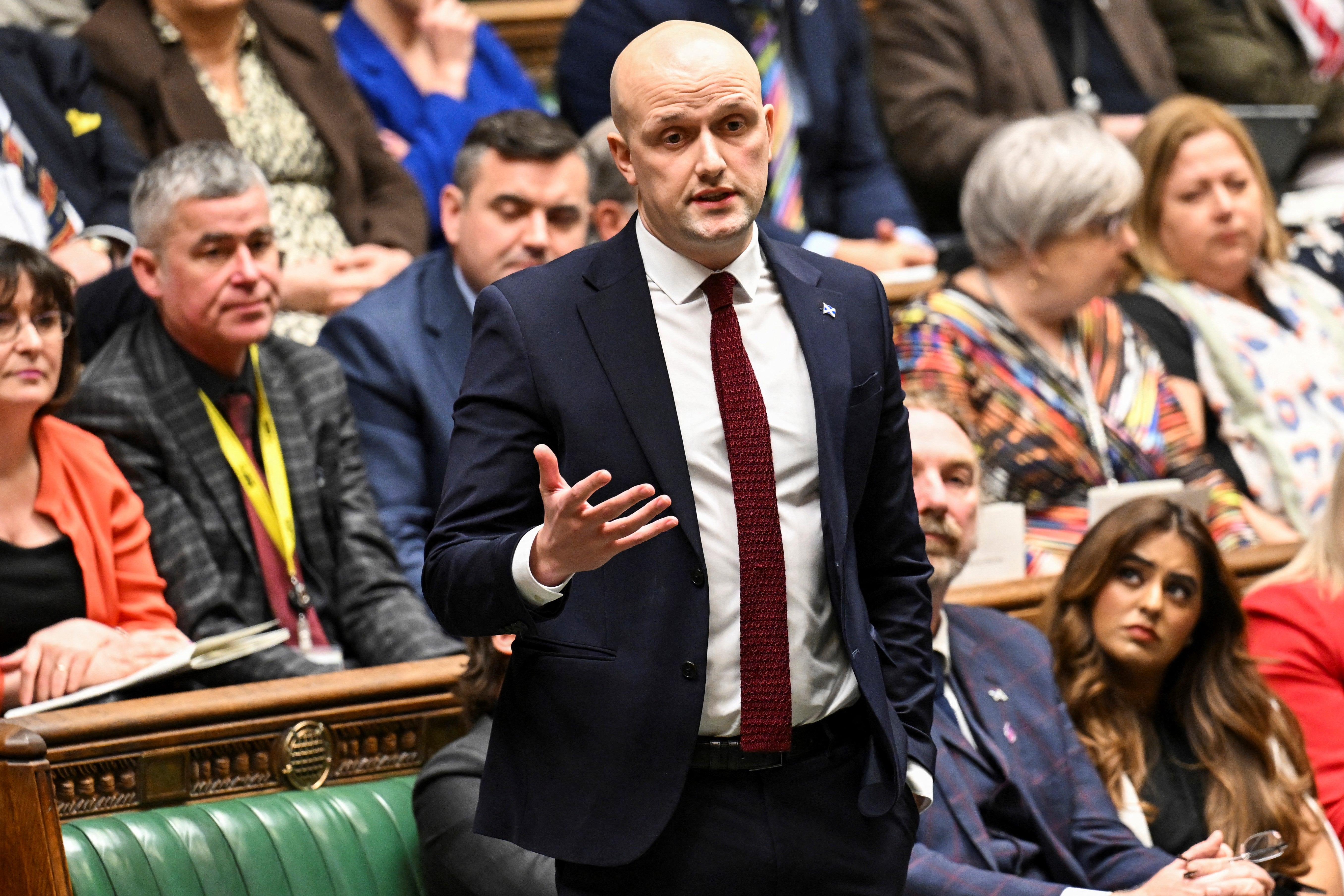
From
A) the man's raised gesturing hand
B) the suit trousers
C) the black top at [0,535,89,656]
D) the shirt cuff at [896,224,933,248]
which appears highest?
the shirt cuff at [896,224,933,248]

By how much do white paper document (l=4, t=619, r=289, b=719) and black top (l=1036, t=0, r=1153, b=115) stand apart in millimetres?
2685

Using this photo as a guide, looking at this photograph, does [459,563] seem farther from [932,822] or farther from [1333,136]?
[1333,136]

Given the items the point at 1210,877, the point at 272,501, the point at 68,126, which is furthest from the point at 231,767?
the point at 68,126

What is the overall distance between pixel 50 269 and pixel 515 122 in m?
0.94

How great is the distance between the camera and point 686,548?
1409mm

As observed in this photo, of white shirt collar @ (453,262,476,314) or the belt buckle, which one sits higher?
white shirt collar @ (453,262,476,314)

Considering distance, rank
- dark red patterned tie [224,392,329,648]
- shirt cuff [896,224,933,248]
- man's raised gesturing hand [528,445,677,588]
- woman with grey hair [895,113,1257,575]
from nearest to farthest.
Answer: man's raised gesturing hand [528,445,677,588] < dark red patterned tie [224,392,329,648] < woman with grey hair [895,113,1257,575] < shirt cuff [896,224,933,248]

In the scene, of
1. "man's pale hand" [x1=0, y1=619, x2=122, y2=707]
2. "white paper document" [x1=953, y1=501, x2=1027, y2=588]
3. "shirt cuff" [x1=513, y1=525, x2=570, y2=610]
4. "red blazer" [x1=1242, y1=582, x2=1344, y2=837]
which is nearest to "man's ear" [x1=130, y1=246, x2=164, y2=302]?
"man's pale hand" [x1=0, y1=619, x2=122, y2=707]

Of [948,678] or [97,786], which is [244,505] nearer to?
[97,786]

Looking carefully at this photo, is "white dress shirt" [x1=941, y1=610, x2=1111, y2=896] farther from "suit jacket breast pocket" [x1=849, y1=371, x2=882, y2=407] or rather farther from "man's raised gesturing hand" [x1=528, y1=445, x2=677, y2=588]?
"man's raised gesturing hand" [x1=528, y1=445, x2=677, y2=588]

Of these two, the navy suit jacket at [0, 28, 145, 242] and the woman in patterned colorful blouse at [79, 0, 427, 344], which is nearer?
the navy suit jacket at [0, 28, 145, 242]

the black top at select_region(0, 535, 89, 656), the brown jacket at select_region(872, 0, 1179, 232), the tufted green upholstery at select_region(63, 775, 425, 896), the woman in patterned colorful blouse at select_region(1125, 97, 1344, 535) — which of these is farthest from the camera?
the brown jacket at select_region(872, 0, 1179, 232)

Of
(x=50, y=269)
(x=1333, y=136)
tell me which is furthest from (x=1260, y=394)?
(x=50, y=269)

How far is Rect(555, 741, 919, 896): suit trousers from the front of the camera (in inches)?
55.1
